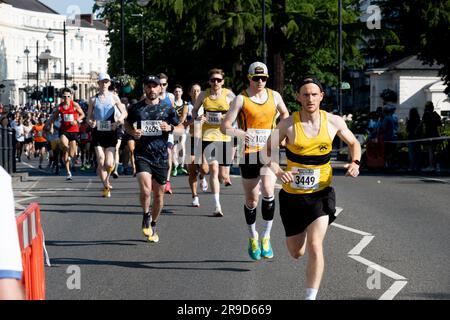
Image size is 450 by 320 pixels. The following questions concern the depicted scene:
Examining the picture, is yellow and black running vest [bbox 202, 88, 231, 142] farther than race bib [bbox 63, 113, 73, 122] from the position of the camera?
No

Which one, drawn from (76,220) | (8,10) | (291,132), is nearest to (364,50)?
(76,220)

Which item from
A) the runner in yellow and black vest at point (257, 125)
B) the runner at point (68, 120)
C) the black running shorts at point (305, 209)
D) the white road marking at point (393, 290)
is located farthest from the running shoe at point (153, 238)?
the runner at point (68, 120)

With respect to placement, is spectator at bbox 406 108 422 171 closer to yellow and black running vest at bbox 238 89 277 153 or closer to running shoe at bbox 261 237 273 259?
yellow and black running vest at bbox 238 89 277 153

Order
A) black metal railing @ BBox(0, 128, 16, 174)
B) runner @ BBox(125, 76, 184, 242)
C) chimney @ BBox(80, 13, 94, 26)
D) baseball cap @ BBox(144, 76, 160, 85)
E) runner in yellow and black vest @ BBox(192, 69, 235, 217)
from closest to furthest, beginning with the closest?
baseball cap @ BBox(144, 76, 160, 85), runner @ BBox(125, 76, 184, 242), runner in yellow and black vest @ BBox(192, 69, 235, 217), black metal railing @ BBox(0, 128, 16, 174), chimney @ BBox(80, 13, 94, 26)

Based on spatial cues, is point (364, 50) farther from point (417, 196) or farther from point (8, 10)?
point (8, 10)

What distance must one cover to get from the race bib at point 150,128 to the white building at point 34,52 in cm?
13095

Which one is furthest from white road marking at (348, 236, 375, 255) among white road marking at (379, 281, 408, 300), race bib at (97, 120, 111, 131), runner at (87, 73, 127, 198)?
race bib at (97, 120, 111, 131)

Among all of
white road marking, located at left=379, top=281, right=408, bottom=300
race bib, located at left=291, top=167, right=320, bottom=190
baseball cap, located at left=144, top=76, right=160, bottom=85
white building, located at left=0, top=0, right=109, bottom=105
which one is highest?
white building, located at left=0, top=0, right=109, bottom=105

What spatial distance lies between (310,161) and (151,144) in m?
4.29

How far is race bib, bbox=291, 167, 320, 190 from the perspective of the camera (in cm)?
809

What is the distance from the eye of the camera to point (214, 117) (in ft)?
46.9

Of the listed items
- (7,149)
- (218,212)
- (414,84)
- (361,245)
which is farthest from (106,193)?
(414,84)

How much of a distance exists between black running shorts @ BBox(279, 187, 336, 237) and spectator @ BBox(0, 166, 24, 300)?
500 cm

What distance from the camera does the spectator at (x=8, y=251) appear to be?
303cm
